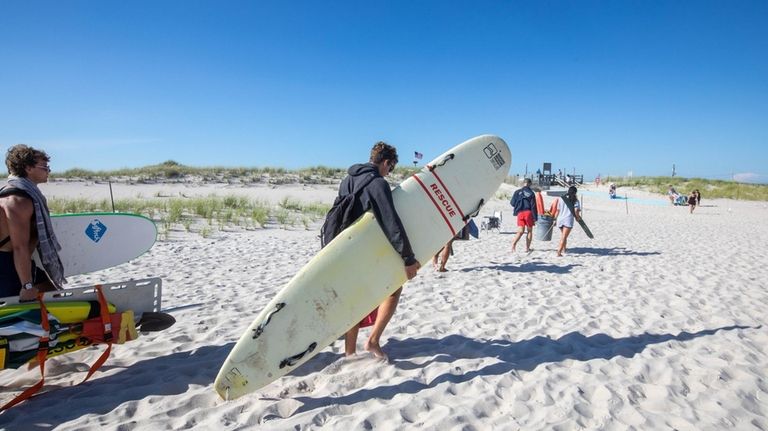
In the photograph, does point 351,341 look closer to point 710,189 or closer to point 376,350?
point 376,350

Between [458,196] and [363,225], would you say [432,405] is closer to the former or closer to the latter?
[363,225]

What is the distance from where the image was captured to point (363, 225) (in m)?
3.02

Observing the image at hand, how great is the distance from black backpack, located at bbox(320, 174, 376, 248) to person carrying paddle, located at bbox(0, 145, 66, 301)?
69.2 inches

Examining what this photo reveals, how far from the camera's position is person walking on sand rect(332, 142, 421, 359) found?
2.82 metres

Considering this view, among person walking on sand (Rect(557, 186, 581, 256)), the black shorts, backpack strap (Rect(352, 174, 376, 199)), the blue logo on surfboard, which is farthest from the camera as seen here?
person walking on sand (Rect(557, 186, 581, 256))

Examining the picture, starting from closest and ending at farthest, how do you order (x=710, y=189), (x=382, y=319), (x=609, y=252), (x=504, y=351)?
1. (x=382, y=319)
2. (x=504, y=351)
3. (x=609, y=252)
4. (x=710, y=189)

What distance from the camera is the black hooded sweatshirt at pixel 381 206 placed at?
111 inches

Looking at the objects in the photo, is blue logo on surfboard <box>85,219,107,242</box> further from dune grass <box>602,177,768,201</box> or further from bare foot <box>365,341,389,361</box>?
dune grass <box>602,177,768,201</box>

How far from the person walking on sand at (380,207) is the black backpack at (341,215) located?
16mm

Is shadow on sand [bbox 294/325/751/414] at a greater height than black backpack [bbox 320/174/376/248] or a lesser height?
lesser

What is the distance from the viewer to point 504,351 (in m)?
3.36

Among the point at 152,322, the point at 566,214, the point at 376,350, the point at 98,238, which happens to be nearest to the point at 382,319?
the point at 376,350

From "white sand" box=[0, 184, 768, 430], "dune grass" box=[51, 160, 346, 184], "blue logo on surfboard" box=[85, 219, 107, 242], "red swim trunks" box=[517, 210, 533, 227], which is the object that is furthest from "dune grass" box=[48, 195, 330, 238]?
"dune grass" box=[51, 160, 346, 184]

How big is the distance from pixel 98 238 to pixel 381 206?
2.86m
